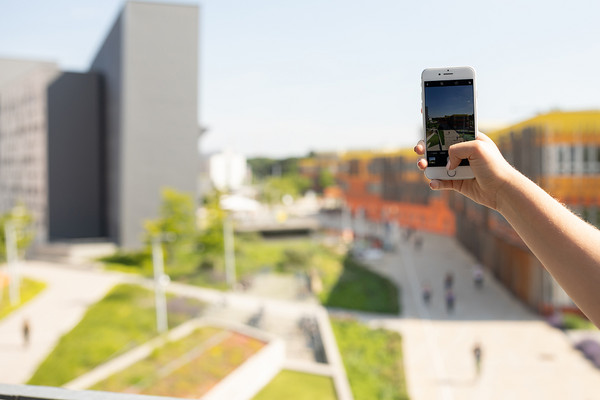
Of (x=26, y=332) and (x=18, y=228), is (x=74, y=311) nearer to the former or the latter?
(x=26, y=332)

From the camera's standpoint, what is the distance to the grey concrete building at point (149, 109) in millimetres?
26859

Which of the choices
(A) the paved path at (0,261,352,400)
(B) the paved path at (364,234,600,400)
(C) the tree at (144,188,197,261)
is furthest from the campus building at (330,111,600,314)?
(C) the tree at (144,188,197,261)

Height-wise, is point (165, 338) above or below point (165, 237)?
below

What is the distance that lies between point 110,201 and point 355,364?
850 inches

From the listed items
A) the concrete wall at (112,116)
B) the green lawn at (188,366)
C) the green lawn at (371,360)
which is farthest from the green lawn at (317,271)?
the green lawn at (188,366)

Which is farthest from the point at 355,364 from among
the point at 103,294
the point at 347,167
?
the point at 347,167

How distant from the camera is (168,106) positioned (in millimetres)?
28000

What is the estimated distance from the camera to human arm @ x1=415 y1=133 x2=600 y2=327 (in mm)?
1062

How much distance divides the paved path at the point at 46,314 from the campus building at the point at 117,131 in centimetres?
473

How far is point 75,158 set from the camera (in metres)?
29.5

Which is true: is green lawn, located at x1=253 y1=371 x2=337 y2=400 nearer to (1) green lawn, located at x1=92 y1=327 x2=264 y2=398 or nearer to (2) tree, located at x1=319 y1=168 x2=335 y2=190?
(1) green lawn, located at x1=92 y1=327 x2=264 y2=398

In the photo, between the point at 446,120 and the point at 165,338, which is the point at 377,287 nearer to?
the point at 165,338

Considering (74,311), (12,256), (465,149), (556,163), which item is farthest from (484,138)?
(12,256)

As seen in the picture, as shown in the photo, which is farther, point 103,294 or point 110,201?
point 110,201
